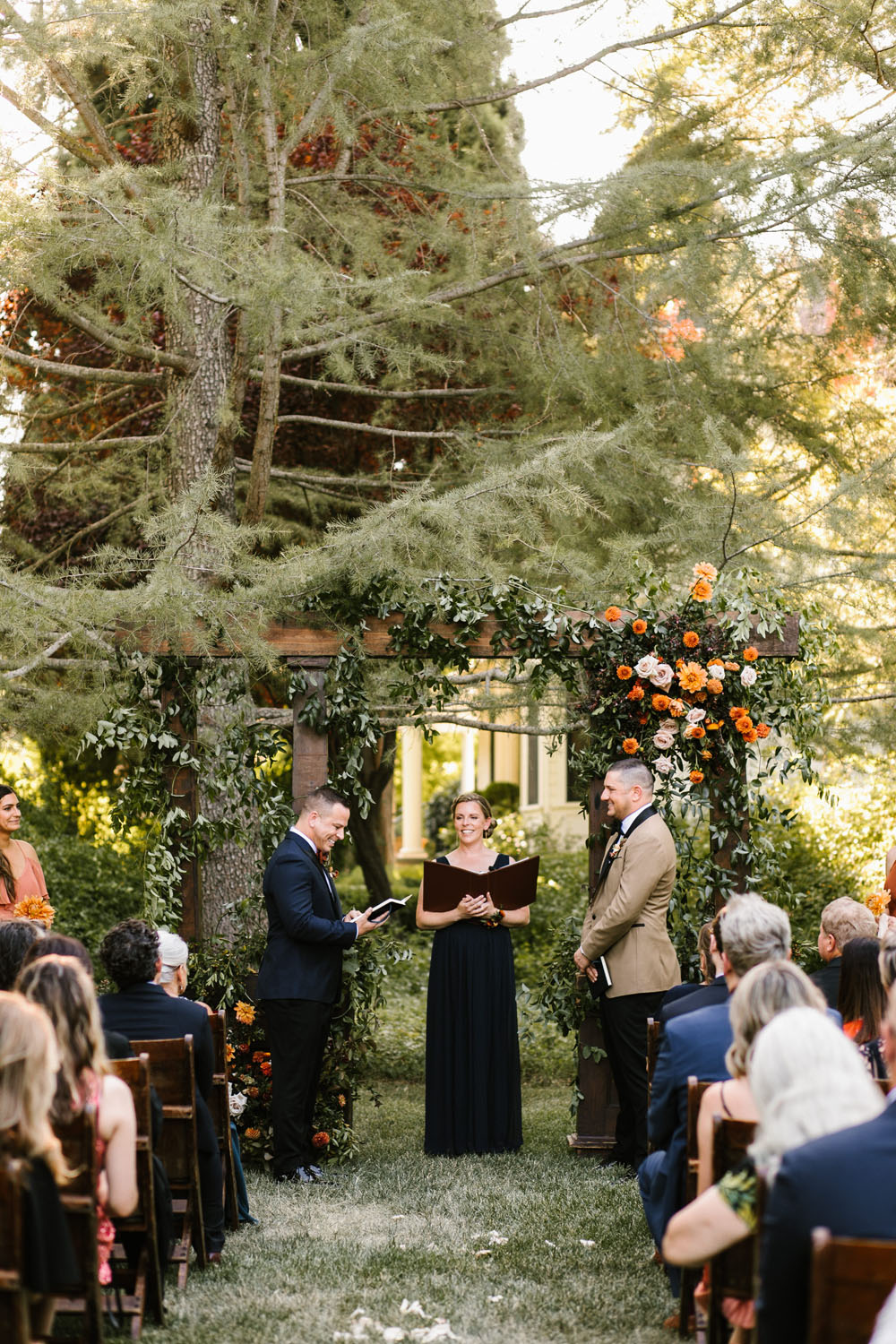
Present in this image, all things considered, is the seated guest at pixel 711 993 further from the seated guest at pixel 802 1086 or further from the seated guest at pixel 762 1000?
the seated guest at pixel 802 1086

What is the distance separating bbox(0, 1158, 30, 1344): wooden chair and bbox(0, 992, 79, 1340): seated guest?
0.06 metres

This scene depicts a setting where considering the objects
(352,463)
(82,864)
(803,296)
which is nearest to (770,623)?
(803,296)

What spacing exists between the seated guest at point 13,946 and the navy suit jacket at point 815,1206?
116 inches

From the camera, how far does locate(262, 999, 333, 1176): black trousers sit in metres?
Result: 6.38

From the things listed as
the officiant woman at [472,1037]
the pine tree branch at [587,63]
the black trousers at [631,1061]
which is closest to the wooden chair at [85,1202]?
the officiant woman at [472,1037]

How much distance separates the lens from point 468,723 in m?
9.91

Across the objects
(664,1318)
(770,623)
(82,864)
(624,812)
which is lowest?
(664,1318)

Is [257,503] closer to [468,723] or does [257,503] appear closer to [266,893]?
[468,723]

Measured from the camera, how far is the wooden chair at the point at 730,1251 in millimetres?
3377

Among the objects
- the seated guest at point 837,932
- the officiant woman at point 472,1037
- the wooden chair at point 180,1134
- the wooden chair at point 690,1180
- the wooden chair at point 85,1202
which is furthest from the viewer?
the officiant woman at point 472,1037

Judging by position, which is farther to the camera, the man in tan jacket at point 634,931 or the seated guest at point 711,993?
the man in tan jacket at point 634,931

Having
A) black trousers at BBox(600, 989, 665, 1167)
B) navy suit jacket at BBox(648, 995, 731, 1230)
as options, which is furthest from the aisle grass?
navy suit jacket at BBox(648, 995, 731, 1230)

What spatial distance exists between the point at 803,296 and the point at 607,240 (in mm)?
1328

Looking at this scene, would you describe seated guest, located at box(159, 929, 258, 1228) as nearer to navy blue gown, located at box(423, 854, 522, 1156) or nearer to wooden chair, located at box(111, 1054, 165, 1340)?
wooden chair, located at box(111, 1054, 165, 1340)
